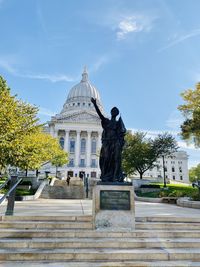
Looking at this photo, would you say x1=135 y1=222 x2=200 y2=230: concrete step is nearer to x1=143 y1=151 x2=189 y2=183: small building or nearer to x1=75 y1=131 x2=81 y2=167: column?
x1=75 y1=131 x2=81 y2=167: column

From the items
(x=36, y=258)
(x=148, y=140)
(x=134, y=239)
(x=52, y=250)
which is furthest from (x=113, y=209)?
(x=148, y=140)

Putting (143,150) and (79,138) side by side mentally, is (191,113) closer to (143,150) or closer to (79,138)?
(143,150)

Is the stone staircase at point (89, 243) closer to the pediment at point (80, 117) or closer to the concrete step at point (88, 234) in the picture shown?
the concrete step at point (88, 234)

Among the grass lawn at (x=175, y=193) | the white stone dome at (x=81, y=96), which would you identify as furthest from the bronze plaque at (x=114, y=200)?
the white stone dome at (x=81, y=96)

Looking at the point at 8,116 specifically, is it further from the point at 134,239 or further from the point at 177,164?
the point at 177,164

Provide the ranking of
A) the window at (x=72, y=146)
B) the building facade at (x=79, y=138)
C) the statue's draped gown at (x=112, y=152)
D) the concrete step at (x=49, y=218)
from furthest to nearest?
the window at (x=72, y=146) < the building facade at (x=79, y=138) < the statue's draped gown at (x=112, y=152) < the concrete step at (x=49, y=218)

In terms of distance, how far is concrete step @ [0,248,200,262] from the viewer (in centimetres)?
461

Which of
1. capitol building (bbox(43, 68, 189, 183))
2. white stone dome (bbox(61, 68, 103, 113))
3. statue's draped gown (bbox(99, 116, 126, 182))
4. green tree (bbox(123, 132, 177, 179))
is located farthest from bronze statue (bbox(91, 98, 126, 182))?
white stone dome (bbox(61, 68, 103, 113))

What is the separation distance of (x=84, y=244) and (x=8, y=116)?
1324 cm

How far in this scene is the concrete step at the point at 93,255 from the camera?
461 cm

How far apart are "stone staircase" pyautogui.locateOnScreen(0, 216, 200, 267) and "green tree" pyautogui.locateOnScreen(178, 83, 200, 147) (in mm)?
19719

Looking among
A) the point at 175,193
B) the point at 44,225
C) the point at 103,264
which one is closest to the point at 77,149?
the point at 175,193

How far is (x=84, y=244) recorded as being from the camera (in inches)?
203

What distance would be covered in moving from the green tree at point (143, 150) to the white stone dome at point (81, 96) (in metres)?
60.9
